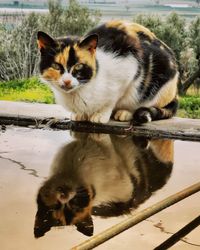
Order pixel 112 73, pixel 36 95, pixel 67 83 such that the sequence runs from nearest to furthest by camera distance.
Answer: pixel 67 83 < pixel 112 73 < pixel 36 95

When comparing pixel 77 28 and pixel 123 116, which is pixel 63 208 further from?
pixel 77 28

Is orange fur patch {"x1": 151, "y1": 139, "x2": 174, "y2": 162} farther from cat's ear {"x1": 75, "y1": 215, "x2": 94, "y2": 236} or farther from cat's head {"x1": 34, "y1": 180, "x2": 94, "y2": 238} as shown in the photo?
cat's ear {"x1": 75, "y1": 215, "x2": 94, "y2": 236}

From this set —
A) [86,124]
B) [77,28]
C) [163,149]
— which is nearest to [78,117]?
[86,124]

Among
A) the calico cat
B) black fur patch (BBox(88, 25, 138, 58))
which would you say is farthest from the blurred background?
black fur patch (BBox(88, 25, 138, 58))

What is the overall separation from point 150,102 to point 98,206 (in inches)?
50.9

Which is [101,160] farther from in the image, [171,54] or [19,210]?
[171,54]

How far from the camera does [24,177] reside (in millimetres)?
2176

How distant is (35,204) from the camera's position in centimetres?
187

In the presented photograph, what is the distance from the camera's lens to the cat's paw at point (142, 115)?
116 inches

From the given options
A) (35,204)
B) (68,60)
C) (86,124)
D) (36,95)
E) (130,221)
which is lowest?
(36,95)

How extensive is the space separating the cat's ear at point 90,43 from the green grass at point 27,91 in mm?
1385

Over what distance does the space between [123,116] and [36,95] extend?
4.49ft

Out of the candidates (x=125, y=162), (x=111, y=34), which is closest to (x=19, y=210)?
(x=125, y=162)

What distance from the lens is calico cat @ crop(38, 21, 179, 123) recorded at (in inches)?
108
